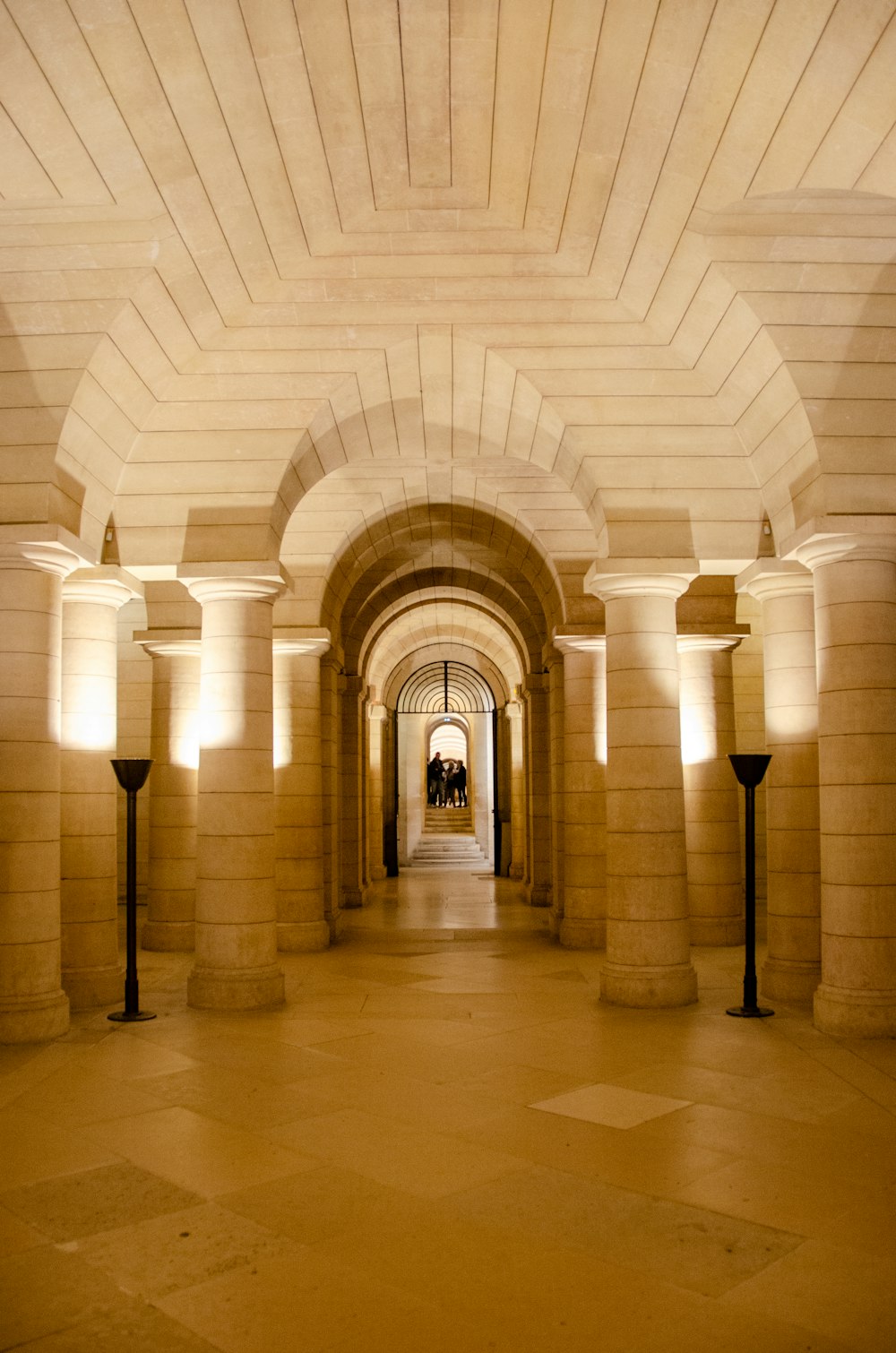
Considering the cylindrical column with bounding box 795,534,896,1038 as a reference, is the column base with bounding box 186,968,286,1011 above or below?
below

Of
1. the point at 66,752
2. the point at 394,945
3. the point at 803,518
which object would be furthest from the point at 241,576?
the point at 394,945

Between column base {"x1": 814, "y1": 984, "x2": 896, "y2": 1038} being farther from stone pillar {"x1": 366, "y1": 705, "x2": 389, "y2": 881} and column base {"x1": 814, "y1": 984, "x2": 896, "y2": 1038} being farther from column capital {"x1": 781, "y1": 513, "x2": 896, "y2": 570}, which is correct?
stone pillar {"x1": 366, "y1": 705, "x2": 389, "y2": 881}

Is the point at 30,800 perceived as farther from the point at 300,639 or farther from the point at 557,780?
the point at 557,780

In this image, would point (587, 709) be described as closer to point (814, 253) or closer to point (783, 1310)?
point (814, 253)

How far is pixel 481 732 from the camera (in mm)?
36406

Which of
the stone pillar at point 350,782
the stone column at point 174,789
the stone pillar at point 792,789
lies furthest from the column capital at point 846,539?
the stone pillar at point 350,782

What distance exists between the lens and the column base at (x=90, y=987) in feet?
33.6

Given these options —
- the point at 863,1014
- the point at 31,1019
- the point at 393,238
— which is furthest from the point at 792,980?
the point at 393,238

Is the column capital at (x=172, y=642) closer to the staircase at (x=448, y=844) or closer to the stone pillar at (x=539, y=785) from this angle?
the stone pillar at (x=539, y=785)

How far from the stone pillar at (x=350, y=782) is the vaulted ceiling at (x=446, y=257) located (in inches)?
308

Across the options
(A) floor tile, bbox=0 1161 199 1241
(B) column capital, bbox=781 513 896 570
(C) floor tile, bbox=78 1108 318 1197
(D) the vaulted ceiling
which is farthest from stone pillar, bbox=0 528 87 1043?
(B) column capital, bbox=781 513 896 570

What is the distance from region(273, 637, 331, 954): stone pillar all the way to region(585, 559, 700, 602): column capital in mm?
5050

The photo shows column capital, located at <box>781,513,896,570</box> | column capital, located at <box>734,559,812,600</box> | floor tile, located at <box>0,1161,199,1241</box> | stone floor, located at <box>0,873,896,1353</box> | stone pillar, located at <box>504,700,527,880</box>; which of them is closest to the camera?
stone floor, located at <box>0,873,896,1353</box>

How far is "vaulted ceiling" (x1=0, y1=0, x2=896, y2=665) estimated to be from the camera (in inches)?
260
